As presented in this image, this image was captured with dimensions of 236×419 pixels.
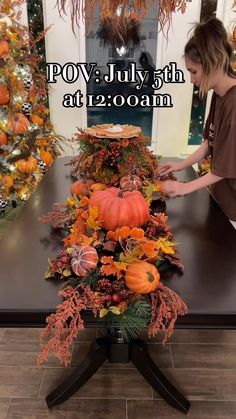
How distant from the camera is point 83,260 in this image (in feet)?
3.57

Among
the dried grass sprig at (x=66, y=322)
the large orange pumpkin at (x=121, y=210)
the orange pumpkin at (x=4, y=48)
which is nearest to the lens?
the dried grass sprig at (x=66, y=322)

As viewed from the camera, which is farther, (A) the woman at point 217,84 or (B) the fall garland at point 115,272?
(A) the woman at point 217,84

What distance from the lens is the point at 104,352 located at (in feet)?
5.39

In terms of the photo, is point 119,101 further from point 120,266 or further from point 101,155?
point 120,266

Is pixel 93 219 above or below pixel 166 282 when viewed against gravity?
above

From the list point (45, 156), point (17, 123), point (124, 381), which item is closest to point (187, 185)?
point (124, 381)

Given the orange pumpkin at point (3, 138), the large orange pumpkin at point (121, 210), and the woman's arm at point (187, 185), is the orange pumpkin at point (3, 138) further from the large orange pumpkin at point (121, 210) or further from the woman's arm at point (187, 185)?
the large orange pumpkin at point (121, 210)

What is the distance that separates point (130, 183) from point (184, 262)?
42 centimetres

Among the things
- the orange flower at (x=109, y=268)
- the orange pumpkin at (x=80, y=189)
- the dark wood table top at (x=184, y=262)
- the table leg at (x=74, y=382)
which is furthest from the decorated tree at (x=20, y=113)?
the orange flower at (x=109, y=268)

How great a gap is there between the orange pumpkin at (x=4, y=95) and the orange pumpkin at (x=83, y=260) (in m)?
2.41

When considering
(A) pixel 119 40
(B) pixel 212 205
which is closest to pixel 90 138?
(B) pixel 212 205

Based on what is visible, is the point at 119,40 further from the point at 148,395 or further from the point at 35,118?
the point at 148,395

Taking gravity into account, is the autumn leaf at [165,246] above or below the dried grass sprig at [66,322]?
above

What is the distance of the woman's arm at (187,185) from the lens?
5.45 feet
